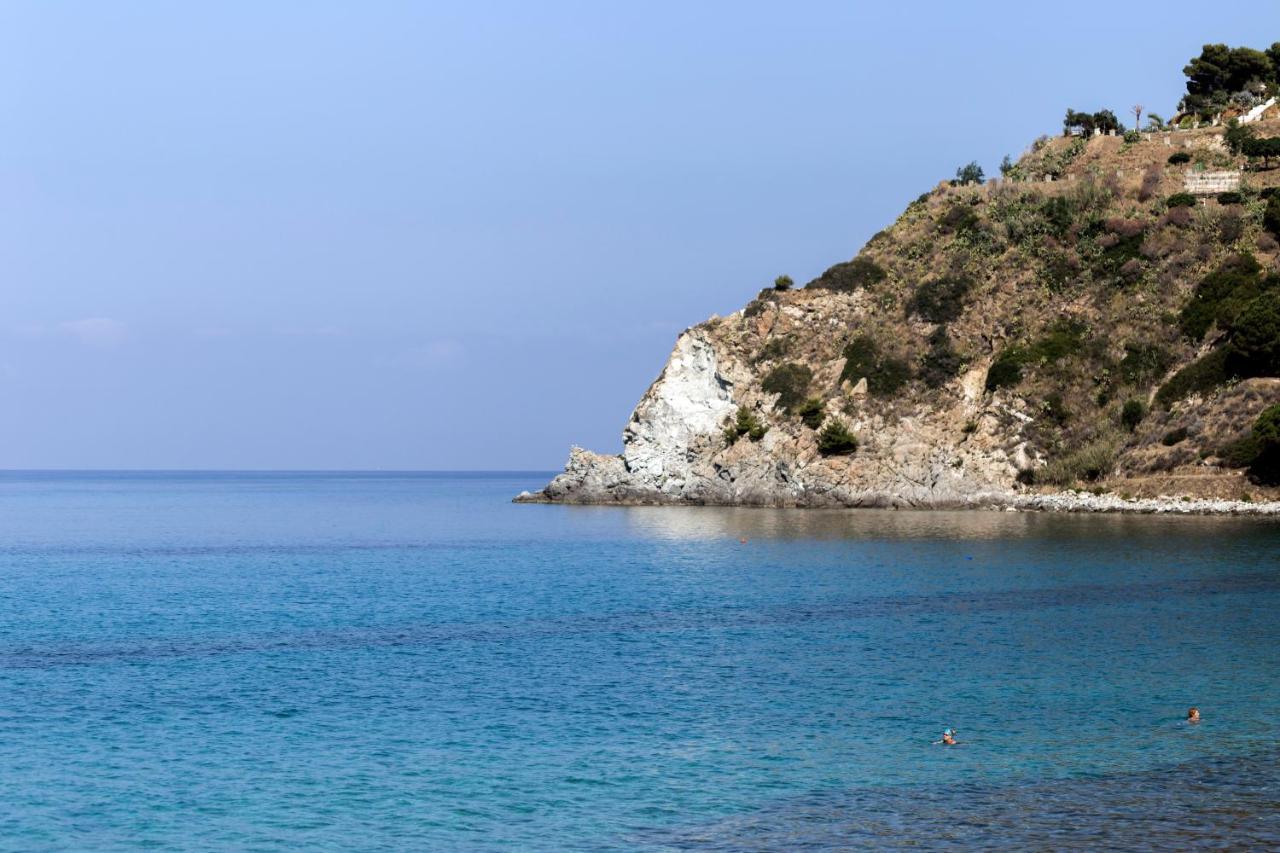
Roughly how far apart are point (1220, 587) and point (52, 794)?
42.7 metres

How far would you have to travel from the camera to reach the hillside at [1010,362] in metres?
95.9

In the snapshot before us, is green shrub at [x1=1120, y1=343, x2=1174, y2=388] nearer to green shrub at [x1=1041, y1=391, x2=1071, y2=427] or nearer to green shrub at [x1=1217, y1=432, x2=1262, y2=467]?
green shrub at [x1=1041, y1=391, x2=1071, y2=427]

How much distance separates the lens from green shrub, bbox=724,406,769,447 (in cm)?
11294

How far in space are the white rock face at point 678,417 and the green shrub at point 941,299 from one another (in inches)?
739

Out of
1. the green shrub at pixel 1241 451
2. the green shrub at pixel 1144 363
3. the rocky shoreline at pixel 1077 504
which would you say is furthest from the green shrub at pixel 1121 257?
the green shrub at pixel 1241 451

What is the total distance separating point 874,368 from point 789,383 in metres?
7.66

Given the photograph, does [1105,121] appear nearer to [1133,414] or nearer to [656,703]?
[1133,414]

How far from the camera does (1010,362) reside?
10762 cm

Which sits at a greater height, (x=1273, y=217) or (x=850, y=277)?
(x=1273, y=217)

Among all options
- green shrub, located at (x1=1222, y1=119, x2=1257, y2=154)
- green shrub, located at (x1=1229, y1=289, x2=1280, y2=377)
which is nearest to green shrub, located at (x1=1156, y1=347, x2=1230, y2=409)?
green shrub, located at (x1=1229, y1=289, x2=1280, y2=377)

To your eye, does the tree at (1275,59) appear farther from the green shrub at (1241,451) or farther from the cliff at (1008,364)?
the green shrub at (1241,451)

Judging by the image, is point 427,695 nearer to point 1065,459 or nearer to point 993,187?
point 1065,459

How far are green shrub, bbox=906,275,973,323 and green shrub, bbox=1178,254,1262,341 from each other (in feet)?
63.7

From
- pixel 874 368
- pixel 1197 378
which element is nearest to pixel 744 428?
pixel 874 368
